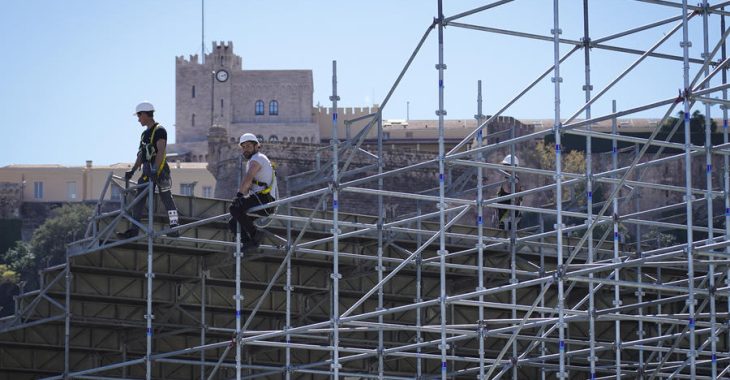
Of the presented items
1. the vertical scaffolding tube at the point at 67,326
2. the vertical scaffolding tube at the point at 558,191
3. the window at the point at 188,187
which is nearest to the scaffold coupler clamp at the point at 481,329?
the vertical scaffolding tube at the point at 558,191

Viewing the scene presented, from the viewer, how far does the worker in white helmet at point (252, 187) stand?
2275 cm

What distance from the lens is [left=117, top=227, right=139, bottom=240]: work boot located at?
991 inches

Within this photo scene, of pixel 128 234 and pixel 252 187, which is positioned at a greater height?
pixel 252 187

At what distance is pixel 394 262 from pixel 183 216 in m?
3.32

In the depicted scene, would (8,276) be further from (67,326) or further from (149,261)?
(149,261)

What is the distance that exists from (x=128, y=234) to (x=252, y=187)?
109 inches

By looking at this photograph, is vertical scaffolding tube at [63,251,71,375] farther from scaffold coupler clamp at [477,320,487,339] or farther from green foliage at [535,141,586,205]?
green foliage at [535,141,586,205]

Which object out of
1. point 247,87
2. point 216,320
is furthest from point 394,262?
point 247,87

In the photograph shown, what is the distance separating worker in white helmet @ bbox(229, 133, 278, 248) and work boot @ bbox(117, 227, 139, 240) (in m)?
2.27

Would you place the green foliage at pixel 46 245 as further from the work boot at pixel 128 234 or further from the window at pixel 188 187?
the work boot at pixel 128 234

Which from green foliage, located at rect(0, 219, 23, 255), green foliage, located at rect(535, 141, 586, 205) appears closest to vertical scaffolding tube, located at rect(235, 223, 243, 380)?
green foliage, located at rect(535, 141, 586, 205)

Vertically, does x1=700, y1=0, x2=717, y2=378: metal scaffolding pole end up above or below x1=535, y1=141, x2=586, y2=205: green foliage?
below

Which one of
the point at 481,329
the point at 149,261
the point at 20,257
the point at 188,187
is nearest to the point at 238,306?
the point at 149,261

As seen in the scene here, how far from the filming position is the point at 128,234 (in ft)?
82.5
